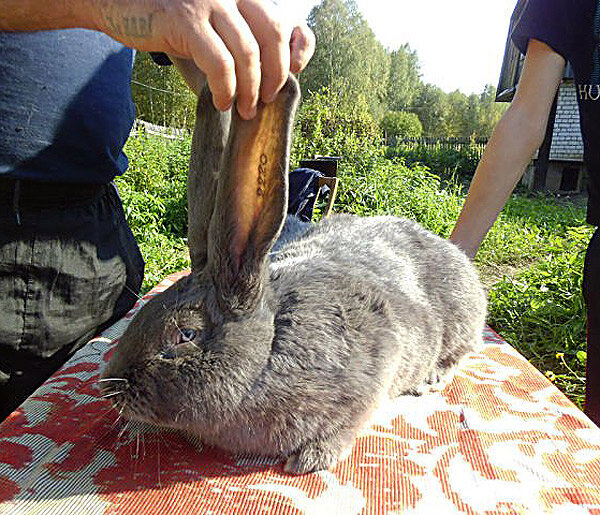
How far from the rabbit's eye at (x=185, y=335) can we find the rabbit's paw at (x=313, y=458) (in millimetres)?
449

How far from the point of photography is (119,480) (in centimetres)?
141

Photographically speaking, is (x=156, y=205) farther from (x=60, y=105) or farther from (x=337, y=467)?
(x=337, y=467)

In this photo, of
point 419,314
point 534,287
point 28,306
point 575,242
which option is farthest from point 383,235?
point 575,242

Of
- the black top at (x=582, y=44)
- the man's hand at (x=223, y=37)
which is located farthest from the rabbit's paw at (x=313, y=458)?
the black top at (x=582, y=44)

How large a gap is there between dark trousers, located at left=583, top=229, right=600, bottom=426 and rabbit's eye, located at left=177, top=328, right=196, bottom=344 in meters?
1.69

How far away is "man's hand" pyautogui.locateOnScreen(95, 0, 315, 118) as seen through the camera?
3.56ft

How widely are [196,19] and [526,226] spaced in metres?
7.69

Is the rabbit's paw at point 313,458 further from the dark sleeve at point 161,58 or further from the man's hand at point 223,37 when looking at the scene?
the dark sleeve at point 161,58

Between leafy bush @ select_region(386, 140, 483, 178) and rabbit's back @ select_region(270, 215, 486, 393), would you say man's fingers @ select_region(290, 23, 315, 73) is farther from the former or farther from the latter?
leafy bush @ select_region(386, 140, 483, 178)

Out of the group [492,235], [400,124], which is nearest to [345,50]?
[400,124]

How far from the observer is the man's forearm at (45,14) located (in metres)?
1.24

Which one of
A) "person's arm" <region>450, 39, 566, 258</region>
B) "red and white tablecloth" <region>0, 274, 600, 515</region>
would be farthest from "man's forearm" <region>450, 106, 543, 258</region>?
"red and white tablecloth" <region>0, 274, 600, 515</region>

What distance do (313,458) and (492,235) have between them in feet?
19.3

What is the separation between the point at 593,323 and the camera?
2.27 m
